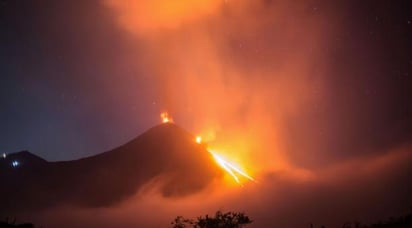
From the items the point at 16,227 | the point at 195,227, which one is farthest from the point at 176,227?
the point at 16,227

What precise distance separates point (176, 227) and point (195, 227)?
2.61 meters

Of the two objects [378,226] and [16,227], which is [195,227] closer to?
[378,226]

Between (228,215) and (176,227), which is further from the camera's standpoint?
(228,215)

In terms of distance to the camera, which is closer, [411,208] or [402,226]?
[402,226]

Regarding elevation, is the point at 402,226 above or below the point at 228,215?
below

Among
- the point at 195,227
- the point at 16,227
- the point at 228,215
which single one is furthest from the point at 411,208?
the point at 16,227

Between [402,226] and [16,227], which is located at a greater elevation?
[16,227]

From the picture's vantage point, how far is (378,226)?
3519cm

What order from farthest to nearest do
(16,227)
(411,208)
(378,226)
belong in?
(16,227), (411,208), (378,226)

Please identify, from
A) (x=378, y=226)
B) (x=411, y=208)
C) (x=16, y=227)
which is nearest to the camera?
(x=378, y=226)

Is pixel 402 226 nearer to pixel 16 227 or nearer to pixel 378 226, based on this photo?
pixel 378 226

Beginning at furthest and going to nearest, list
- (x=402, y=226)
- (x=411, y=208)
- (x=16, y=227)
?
(x=16, y=227), (x=411, y=208), (x=402, y=226)

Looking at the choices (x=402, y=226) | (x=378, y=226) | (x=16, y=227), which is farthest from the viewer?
(x=16, y=227)

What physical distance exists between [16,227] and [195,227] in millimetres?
22722
